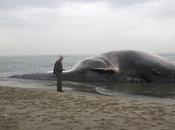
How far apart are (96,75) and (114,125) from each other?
43.7ft

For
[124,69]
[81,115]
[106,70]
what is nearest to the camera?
[81,115]

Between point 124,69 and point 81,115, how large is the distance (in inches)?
488

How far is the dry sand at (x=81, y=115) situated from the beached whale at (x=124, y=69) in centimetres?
872

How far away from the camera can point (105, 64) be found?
22.1m

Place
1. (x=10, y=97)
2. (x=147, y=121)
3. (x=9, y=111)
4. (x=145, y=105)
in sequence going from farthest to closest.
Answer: (x=10, y=97) → (x=145, y=105) → (x=9, y=111) → (x=147, y=121)

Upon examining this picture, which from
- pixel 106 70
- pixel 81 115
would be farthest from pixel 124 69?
pixel 81 115

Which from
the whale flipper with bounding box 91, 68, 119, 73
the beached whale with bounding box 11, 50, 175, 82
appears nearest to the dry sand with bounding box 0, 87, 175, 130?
the whale flipper with bounding box 91, 68, 119, 73

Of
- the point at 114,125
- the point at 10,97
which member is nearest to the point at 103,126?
the point at 114,125

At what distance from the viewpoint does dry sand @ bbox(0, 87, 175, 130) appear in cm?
866

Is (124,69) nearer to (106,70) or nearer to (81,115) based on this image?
(106,70)

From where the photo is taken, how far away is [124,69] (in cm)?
2194

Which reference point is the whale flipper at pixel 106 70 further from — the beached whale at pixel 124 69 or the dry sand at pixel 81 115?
the dry sand at pixel 81 115

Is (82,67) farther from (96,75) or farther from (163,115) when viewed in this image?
(163,115)

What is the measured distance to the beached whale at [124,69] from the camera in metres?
Answer: 21.2
